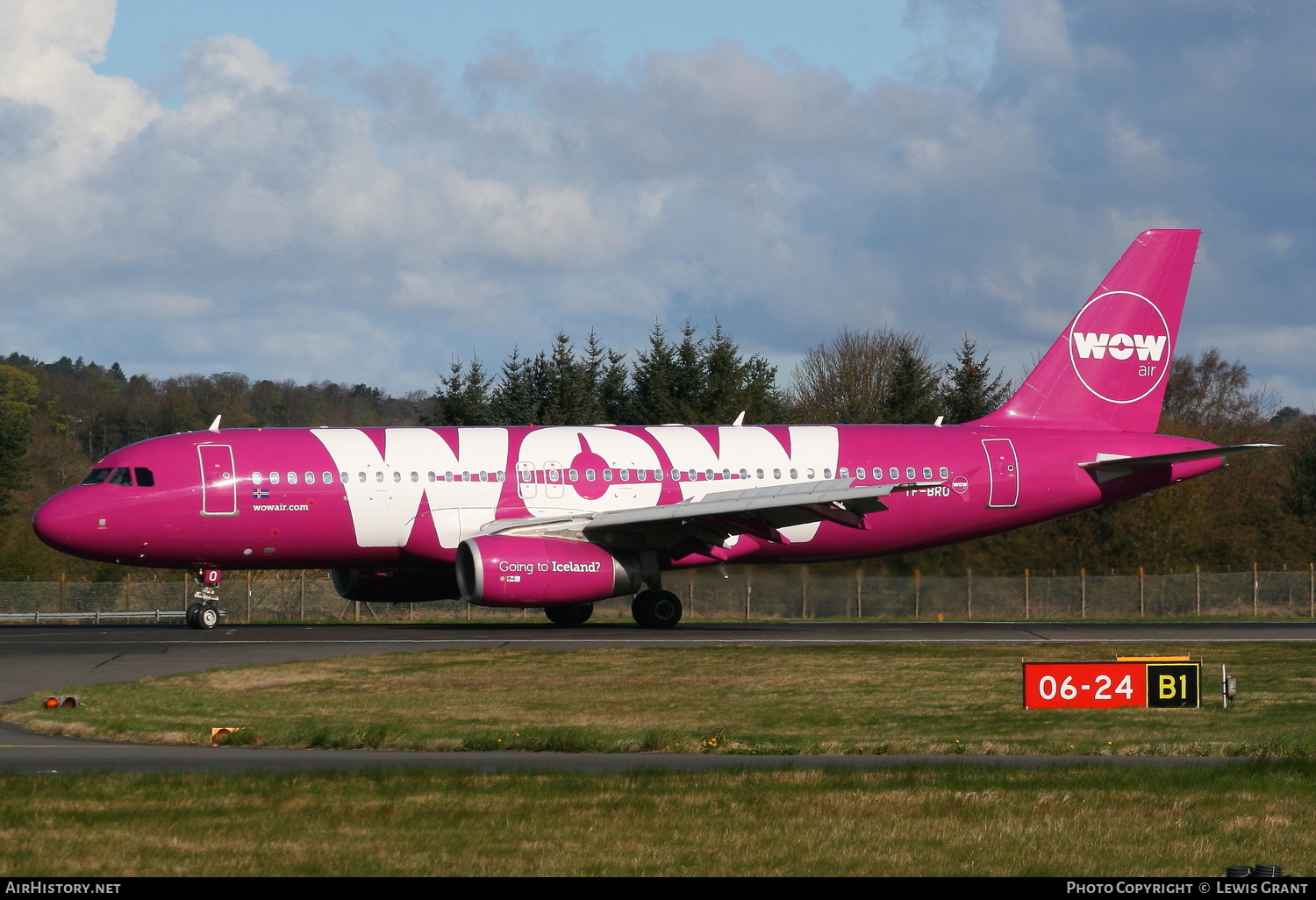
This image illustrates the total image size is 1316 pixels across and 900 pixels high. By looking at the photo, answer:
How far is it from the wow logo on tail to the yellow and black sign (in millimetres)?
18354

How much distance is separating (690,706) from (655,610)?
1218 centimetres

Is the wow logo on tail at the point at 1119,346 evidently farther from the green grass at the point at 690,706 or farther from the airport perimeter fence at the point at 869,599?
the green grass at the point at 690,706

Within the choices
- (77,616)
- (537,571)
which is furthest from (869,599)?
(77,616)

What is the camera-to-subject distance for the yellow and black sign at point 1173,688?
1680 cm

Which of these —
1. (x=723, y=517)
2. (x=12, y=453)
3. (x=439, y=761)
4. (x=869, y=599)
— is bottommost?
(x=439, y=761)

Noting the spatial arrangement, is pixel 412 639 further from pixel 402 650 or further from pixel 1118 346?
pixel 1118 346

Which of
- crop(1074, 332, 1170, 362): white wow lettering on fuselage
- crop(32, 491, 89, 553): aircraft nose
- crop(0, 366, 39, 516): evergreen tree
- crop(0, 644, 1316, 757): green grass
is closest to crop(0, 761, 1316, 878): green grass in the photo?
crop(0, 644, 1316, 757): green grass

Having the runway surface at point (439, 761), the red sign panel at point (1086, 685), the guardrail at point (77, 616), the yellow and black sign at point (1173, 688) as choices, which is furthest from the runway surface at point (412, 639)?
the red sign panel at point (1086, 685)

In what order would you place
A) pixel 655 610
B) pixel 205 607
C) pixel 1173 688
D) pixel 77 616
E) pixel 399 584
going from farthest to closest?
1. pixel 77 616
2. pixel 399 584
3. pixel 205 607
4. pixel 655 610
5. pixel 1173 688

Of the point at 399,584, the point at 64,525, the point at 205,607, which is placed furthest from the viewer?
the point at 399,584

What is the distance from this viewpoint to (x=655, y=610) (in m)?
29.8

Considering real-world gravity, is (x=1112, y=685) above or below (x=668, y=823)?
above

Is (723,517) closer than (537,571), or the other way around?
(537,571)
